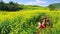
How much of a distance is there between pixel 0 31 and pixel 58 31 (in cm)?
301

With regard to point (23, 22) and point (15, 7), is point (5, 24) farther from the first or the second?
point (15, 7)

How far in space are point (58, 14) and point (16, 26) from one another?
2.53m

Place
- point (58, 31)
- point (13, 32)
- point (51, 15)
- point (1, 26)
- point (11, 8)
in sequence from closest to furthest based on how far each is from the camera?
point (58, 31) < point (13, 32) < point (1, 26) < point (51, 15) < point (11, 8)

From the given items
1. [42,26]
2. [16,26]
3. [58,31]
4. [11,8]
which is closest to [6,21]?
[16,26]

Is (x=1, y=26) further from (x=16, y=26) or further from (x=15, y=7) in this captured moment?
(x=15, y=7)

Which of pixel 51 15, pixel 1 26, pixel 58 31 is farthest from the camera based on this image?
pixel 51 15

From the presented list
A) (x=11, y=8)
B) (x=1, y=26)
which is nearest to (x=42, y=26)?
(x=1, y=26)

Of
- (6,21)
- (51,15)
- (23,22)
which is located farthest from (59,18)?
(6,21)

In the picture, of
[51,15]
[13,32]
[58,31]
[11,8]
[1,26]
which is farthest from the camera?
[11,8]

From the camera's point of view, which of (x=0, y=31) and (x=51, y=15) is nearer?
(x=0, y=31)

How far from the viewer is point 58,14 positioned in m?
12.6

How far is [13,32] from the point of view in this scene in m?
10.8

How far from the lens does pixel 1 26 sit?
11523mm

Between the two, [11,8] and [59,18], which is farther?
[11,8]
